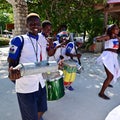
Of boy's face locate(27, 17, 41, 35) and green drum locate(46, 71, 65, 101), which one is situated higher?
boy's face locate(27, 17, 41, 35)

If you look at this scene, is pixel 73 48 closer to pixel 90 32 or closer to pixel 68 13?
pixel 68 13

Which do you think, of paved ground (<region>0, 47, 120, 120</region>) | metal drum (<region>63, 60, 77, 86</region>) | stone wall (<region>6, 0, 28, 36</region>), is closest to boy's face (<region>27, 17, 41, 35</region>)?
paved ground (<region>0, 47, 120, 120</region>)

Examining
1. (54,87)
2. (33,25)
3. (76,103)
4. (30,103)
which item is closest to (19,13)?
(76,103)

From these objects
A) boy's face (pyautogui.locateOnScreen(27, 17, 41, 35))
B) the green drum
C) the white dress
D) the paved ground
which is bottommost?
the paved ground

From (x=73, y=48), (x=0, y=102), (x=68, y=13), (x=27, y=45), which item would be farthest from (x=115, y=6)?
(x=27, y=45)

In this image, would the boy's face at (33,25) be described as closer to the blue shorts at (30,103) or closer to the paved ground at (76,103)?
the blue shorts at (30,103)

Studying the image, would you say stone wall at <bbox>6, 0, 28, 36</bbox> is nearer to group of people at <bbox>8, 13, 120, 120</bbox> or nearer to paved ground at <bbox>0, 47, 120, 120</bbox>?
paved ground at <bbox>0, 47, 120, 120</bbox>

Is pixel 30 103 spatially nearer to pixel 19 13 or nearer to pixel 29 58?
pixel 29 58

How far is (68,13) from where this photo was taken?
11125mm

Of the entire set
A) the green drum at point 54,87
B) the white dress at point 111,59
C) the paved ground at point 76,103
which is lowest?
the paved ground at point 76,103

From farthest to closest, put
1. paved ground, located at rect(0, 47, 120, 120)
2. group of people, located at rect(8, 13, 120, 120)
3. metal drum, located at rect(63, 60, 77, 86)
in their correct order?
metal drum, located at rect(63, 60, 77, 86) → paved ground, located at rect(0, 47, 120, 120) → group of people, located at rect(8, 13, 120, 120)

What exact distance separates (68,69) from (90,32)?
1059 centimetres

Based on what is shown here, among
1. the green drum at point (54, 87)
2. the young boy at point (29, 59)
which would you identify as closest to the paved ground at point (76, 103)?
the green drum at point (54, 87)

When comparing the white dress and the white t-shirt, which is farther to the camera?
the white dress
